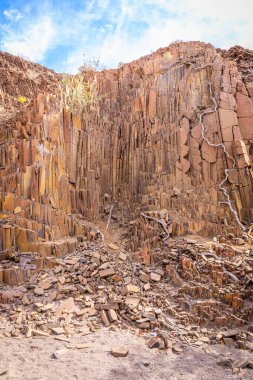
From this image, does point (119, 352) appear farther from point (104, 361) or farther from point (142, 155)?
point (142, 155)

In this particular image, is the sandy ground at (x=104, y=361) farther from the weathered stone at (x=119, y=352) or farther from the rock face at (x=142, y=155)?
the rock face at (x=142, y=155)

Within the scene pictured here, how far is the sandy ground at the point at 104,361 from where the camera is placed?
15.3ft

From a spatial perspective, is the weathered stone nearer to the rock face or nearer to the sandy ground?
the sandy ground

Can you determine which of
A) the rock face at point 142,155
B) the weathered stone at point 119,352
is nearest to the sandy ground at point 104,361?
the weathered stone at point 119,352

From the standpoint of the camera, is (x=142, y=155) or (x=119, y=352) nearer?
(x=119, y=352)

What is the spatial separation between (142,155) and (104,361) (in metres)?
7.58

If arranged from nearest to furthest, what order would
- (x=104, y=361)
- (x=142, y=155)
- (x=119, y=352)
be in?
(x=104, y=361) → (x=119, y=352) → (x=142, y=155)

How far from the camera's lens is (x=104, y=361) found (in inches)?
200

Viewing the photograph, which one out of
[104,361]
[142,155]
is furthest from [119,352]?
[142,155]

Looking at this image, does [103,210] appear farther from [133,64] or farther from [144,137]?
[133,64]

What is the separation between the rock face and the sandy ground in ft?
11.0

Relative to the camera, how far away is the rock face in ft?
29.7

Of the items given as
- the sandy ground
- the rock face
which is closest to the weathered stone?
the sandy ground

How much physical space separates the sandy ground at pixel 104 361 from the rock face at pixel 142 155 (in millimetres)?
3358
